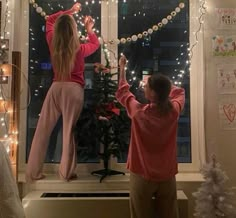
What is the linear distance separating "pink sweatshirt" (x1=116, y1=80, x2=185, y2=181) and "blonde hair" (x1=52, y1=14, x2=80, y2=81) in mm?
845

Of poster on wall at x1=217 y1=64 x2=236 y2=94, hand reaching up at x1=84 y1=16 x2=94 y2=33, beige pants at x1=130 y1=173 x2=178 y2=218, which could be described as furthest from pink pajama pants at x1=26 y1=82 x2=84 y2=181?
A: poster on wall at x1=217 y1=64 x2=236 y2=94

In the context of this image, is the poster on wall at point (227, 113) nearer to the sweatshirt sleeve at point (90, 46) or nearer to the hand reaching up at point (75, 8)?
the sweatshirt sleeve at point (90, 46)

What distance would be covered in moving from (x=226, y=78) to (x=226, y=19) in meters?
0.55

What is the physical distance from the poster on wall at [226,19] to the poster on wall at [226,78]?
38 centimetres

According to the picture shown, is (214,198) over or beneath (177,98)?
beneath

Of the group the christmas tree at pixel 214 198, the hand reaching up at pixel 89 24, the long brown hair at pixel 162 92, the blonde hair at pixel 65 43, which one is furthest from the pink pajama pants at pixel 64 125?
the christmas tree at pixel 214 198

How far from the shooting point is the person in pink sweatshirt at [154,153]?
2166 mm

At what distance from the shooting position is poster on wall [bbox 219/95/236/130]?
2.91 meters

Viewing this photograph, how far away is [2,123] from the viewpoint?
112 inches

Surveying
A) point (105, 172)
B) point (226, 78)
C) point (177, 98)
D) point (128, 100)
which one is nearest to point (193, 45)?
point (226, 78)

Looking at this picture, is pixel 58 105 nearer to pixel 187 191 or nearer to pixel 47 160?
pixel 47 160

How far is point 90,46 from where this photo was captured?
9.39 feet

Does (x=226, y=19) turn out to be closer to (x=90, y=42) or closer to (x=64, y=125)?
(x=90, y=42)

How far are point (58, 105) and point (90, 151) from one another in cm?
50
